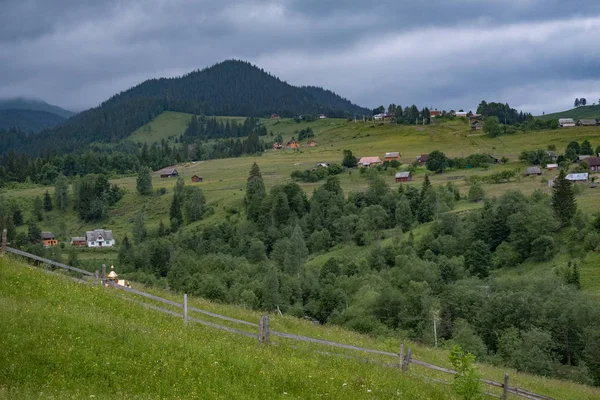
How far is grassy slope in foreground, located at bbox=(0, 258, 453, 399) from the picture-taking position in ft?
51.3

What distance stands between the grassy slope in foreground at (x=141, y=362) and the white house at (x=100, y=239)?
439ft

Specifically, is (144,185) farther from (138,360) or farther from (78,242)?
(138,360)

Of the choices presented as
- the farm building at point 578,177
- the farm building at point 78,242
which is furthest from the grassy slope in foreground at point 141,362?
the farm building at point 78,242

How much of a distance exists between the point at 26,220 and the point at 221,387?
173 meters

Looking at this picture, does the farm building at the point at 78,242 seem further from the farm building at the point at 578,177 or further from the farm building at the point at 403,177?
the farm building at the point at 578,177

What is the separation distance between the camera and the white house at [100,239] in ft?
491

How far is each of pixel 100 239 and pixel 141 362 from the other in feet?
465

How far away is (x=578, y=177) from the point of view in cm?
14050

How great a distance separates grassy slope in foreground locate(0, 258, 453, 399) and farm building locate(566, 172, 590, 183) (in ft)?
436

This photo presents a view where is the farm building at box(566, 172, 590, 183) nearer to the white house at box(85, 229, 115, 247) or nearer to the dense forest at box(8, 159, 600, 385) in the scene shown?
the dense forest at box(8, 159, 600, 385)

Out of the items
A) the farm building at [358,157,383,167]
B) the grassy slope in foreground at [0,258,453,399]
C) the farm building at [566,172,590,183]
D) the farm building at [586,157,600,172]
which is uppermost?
the grassy slope in foreground at [0,258,453,399]

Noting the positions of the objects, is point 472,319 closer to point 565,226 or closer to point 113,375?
point 565,226

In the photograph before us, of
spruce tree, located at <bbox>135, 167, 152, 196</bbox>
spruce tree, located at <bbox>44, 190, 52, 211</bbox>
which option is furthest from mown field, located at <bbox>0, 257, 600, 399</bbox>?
spruce tree, located at <bbox>44, 190, 52, 211</bbox>

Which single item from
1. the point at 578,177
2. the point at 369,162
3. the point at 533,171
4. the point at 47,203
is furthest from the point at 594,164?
the point at 47,203
